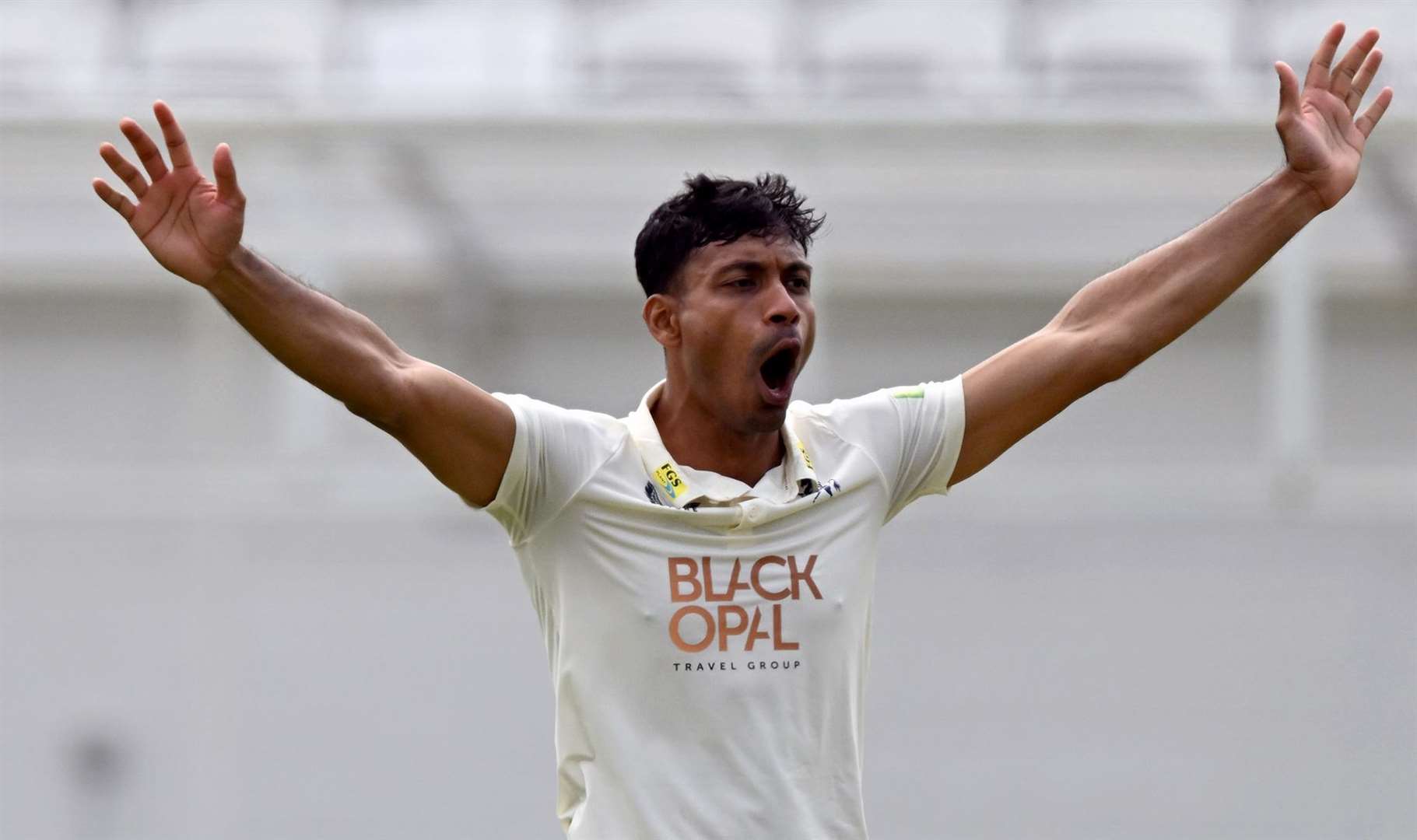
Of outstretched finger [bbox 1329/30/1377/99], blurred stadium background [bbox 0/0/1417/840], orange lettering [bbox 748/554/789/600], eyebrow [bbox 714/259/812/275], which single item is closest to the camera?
orange lettering [bbox 748/554/789/600]

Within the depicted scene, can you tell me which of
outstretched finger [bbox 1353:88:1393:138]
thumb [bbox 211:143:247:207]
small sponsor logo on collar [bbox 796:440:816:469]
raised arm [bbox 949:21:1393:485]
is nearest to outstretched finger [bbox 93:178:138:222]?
thumb [bbox 211:143:247:207]

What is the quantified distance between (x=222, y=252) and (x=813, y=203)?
767cm

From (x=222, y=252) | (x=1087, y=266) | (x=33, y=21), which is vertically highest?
(x=33, y=21)

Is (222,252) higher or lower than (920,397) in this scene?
higher

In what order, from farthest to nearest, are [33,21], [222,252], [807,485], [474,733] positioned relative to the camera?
1. [33,21]
2. [474,733]
3. [807,485]
4. [222,252]

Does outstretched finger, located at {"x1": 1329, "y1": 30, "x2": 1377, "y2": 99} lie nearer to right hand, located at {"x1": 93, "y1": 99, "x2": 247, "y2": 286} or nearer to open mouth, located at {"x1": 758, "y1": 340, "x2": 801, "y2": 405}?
open mouth, located at {"x1": 758, "y1": 340, "x2": 801, "y2": 405}

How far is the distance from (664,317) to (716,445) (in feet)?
0.77

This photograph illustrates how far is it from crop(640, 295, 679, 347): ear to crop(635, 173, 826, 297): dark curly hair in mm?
20

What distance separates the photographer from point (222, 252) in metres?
2.58

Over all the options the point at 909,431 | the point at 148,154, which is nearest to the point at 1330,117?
the point at 909,431

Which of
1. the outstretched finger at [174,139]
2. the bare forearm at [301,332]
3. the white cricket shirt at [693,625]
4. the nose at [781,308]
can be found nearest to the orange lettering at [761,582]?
the white cricket shirt at [693,625]

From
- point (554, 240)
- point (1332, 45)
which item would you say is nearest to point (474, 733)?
point (554, 240)

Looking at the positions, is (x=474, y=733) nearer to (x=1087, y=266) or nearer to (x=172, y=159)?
(x=1087, y=266)

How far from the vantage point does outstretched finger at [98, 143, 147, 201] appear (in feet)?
8.33
